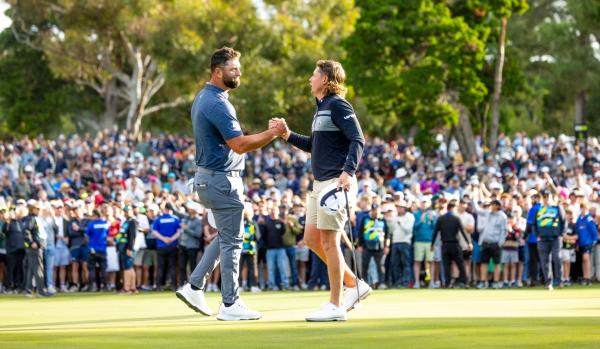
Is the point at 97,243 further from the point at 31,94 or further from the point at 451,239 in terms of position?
the point at 31,94

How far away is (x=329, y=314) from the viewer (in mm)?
10828

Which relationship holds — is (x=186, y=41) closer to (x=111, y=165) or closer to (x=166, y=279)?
(x=111, y=165)

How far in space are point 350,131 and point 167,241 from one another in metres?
15.3

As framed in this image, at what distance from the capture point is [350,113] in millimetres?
11180

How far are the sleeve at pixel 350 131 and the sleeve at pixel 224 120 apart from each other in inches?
36.4

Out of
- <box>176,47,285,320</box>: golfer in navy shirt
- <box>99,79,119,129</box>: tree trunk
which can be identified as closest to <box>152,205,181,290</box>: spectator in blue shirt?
<box>176,47,285,320</box>: golfer in navy shirt

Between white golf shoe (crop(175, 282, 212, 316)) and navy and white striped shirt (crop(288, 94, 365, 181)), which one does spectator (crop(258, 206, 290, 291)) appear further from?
navy and white striped shirt (crop(288, 94, 365, 181))

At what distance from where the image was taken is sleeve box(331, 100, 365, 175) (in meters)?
10.9

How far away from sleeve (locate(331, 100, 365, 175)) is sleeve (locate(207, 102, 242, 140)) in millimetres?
926

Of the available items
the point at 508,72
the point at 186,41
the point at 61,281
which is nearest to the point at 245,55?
the point at 186,41

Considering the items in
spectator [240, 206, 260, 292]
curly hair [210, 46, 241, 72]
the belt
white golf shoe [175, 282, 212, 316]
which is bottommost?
white golf shoe [175, 282, 212, 316]

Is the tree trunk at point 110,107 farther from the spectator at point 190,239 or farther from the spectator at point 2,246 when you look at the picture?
the spectator at point 190,239

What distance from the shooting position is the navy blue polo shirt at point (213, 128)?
11266 mm

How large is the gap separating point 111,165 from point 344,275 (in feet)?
102
